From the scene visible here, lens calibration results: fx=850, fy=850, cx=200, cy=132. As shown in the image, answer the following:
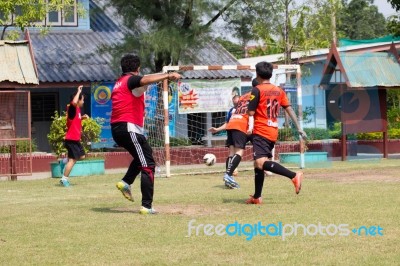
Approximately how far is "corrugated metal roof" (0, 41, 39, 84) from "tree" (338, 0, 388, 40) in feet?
144

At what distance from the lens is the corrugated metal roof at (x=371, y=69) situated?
78.3 feet

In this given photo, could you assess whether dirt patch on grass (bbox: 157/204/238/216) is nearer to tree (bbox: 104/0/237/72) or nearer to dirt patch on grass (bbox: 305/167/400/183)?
dirt patch on grass (bbox: 305/167/400/183)

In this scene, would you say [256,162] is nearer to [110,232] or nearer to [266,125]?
[266,125]

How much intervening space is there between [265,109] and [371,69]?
42.5 feet

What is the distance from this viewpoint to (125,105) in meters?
11.4

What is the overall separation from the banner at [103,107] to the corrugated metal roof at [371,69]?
809cm

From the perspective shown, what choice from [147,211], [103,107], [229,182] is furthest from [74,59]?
[147,211]

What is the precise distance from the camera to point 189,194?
13992 mm

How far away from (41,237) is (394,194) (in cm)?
580

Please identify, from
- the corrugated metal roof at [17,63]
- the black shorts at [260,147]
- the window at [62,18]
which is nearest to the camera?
the black shorts at [260,147]

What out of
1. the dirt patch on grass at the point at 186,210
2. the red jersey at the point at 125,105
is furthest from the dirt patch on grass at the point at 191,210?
the red jersey at the point at 125,105

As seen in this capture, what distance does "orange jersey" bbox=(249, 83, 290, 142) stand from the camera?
39.7ft

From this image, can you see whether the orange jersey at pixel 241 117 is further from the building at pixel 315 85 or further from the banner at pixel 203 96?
the building at pixel 315 85

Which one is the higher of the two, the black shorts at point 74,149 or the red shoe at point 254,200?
the black shorts at point 74,149
